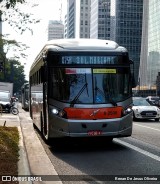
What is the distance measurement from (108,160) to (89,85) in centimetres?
234

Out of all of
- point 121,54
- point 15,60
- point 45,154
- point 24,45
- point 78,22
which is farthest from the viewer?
point 78,22

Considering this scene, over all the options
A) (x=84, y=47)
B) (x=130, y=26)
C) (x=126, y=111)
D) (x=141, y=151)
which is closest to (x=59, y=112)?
(x=126, y=111)

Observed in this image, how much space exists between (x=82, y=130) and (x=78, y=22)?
169 meters

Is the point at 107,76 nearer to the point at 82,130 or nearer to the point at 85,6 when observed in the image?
the point at 82,130

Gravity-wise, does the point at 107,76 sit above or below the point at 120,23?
below

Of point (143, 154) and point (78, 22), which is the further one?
point (78, 22)

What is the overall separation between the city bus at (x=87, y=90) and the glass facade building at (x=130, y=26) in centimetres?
14253

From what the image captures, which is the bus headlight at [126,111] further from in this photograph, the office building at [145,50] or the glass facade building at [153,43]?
the office building at [145,50]

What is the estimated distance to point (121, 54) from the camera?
12.7 m

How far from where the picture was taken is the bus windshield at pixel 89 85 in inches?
480

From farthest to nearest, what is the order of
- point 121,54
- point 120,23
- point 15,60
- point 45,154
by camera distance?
point 120,23 → point 15,60 → point 121,54 → point 45,154

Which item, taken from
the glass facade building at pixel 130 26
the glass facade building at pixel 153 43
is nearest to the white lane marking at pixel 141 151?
the glass facade building at pixel 153 43

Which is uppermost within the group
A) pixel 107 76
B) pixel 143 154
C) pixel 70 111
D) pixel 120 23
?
pixel 120 23

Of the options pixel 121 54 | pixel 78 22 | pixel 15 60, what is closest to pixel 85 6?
pixel 78 22
